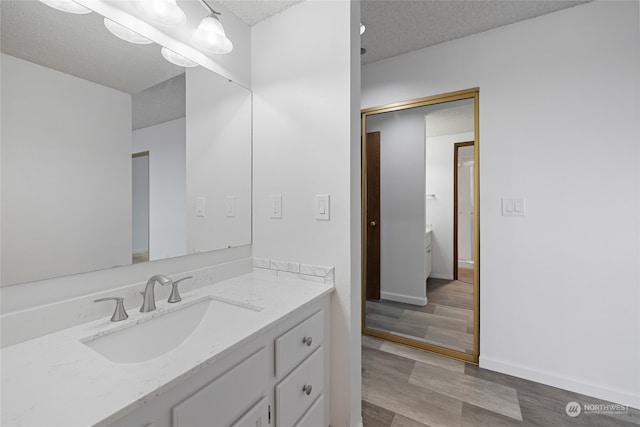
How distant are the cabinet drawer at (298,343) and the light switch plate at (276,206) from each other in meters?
0.59

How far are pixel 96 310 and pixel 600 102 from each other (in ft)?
9.35

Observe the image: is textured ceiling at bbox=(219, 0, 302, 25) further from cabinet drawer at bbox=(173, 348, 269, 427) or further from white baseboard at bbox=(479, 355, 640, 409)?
white baseboard at bbox=(479, 355, 640, 409)

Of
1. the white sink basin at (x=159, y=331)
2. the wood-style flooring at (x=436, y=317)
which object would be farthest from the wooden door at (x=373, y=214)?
the white sink basin at (x=159, y=331)

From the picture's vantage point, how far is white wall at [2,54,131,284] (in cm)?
84

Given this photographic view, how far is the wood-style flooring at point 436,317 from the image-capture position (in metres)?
2.41

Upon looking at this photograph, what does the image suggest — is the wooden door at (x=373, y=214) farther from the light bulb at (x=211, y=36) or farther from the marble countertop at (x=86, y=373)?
the marble countertop at (x=86, y=373)

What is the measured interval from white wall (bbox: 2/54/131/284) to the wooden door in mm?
2545

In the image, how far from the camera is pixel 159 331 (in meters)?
1.02

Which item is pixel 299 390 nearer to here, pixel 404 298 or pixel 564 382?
pixel 564 382

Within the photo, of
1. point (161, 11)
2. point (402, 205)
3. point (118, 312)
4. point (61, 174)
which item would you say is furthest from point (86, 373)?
point (402, 205)

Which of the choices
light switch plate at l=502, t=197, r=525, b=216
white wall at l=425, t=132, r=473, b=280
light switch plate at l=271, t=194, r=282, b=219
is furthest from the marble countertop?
white wall at l=425, t=132, r=473, b=280

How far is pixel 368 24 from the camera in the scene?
196 centimetres

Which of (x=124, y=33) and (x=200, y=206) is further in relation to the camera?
(x=200, y=206)

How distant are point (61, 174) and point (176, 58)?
73 cm
